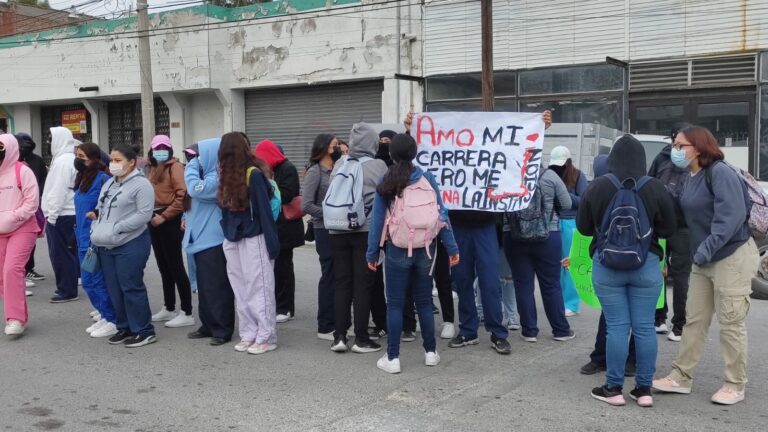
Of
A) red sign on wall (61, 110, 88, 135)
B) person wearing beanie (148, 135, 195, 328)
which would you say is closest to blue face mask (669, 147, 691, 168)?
person wearing beanie (148, 135, 195, 328)

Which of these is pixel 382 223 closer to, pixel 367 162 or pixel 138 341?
pixel 367 162

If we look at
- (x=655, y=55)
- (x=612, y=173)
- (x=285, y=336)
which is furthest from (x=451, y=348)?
(x=655, y=55)

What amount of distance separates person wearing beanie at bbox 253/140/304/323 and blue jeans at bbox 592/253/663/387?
10.8ft

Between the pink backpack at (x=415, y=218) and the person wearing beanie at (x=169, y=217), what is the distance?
7.99 ft

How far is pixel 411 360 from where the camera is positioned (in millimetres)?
5773

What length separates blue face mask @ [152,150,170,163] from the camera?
682cm

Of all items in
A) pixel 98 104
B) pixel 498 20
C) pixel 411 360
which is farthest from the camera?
pixel 98 104

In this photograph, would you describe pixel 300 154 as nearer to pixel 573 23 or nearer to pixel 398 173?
pixel 573 23

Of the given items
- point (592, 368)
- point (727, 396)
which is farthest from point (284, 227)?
point (727, 396)

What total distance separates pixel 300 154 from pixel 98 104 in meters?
8.11

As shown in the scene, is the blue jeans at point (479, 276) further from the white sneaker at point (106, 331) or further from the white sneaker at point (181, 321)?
the white sneaker at point (106, 331)

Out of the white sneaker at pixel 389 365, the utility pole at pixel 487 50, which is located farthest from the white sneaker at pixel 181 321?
the utility pole at pixel 487 50

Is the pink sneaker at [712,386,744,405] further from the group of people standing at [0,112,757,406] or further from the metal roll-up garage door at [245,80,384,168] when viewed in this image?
the metal roll-up garage door at [245,80,384,168]

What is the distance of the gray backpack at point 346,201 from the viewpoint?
5.76m
